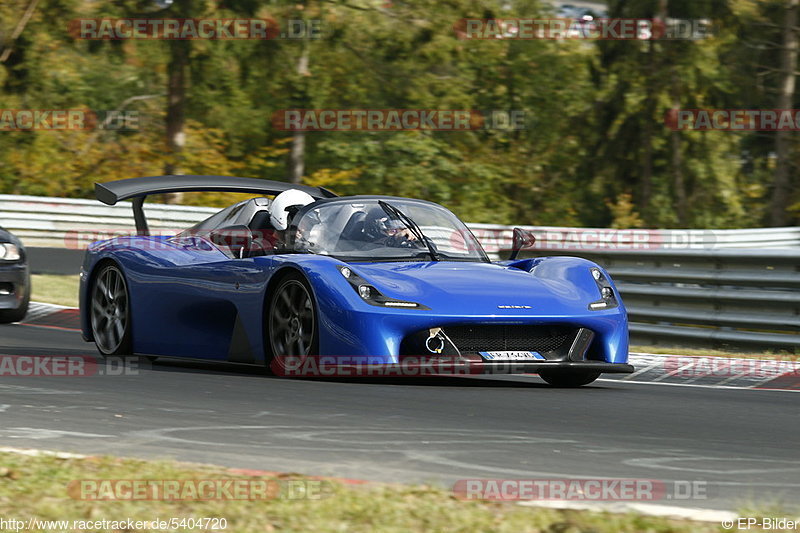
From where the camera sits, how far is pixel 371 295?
771 centimetres

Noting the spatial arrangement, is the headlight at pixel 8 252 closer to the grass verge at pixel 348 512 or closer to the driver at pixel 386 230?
the driver at pixel 386 230

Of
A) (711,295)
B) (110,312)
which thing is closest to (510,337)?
(110,312)

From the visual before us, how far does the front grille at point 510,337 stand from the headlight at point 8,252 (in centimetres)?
650

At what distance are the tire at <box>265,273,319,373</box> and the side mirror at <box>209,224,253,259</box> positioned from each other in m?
0.79

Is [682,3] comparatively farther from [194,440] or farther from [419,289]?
[194,440]

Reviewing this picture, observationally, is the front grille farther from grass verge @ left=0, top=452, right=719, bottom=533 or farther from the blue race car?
grass verge @ left=0, top=452, right=719, bottom=533

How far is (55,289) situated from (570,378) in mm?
10103

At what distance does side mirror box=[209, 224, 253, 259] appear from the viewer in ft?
29.5

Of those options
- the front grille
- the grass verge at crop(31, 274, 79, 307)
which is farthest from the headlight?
the front grille

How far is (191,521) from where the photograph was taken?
3.96 metres

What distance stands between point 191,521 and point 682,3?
105ft

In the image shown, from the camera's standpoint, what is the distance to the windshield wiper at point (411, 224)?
347 inches

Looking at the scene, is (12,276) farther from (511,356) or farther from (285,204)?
(511,356)

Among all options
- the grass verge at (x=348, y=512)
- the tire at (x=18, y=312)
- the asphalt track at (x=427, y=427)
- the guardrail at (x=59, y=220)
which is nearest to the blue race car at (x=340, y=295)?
the asphalt track at (x=427, y=427)
